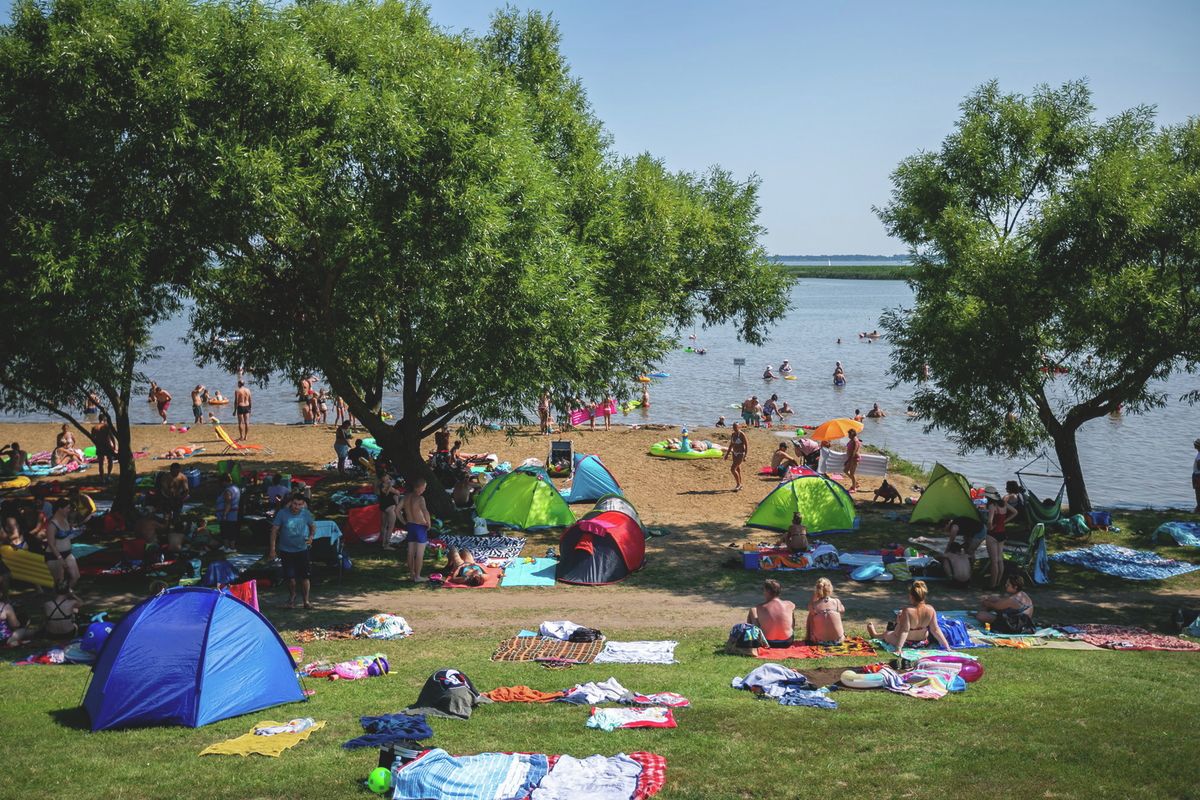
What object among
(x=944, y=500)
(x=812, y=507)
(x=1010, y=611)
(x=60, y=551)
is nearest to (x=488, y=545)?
(x=812, y=507)

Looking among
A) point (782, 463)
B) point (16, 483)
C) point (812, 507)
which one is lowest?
point (812, 507)

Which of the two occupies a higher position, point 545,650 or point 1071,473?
point 1071,473

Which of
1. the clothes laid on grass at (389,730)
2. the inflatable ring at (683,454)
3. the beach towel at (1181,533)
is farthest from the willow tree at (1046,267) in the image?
the clothes laid on grass at (389,730)

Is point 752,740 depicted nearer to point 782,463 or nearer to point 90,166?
point 90,166

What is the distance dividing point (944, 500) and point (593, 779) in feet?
47.0

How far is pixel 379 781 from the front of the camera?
7980 mm

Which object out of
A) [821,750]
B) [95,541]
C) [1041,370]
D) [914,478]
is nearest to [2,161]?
[95,541]

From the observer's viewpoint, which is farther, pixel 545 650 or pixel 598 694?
pixel 545 650

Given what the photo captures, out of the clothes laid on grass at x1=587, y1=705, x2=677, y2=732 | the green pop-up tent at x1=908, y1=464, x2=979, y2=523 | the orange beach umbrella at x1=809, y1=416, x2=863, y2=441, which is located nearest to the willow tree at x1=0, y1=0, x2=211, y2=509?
the clothes laid on grass at x1=587, y1=705, x2=677, y2=732

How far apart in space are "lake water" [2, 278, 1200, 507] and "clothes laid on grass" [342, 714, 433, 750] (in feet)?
48.0

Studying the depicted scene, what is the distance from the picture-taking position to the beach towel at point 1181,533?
59.8ft

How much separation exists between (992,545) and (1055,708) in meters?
6.45

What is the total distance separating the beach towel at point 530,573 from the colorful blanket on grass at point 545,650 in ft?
10.1

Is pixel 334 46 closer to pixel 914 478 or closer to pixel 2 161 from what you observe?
pixel 2 161
